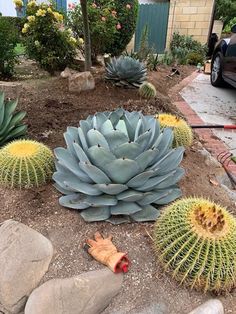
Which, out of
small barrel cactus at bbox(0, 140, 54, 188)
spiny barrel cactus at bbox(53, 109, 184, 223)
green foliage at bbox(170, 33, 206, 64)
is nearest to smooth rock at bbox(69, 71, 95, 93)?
small barrel cactus at bbox(0, 140, 54, 188)

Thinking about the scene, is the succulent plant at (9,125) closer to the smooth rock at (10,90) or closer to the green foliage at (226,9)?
the smooth rock at (10,90)

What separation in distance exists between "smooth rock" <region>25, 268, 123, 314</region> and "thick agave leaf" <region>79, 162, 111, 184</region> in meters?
0.60

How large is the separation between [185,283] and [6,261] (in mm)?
1070

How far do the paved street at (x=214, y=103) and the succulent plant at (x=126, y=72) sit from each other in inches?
47.6

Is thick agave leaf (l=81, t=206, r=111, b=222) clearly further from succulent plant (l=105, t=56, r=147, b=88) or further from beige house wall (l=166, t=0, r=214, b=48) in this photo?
beige house wall (l=166, t=0, r=214, b=48)

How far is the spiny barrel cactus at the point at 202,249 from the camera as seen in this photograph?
181 cm

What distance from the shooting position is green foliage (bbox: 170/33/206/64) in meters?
11.2

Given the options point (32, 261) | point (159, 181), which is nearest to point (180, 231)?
point (159, 181)

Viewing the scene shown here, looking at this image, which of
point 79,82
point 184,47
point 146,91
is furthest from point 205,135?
point 184,47

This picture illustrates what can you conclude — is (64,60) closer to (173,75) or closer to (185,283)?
(173,75)

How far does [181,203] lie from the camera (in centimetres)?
211

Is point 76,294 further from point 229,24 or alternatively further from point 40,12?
point 229,24

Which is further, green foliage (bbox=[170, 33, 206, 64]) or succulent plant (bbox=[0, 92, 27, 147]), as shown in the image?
green foliage (bbox=[170, 33, 206, 64])

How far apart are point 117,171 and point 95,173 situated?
0.15 meters
